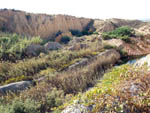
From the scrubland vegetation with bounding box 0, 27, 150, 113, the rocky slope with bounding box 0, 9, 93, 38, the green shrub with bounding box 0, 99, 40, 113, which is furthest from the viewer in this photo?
the rocky slope with bounding box 0, 9, 93, 38

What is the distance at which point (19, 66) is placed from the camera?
5.72 m

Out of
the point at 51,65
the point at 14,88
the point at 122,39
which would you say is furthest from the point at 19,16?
the point at 14,88

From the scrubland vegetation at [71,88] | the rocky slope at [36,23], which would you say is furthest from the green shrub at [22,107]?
the rocky slope at [36,23]

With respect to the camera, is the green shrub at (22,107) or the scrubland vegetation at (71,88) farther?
the green shrub at (22,107)

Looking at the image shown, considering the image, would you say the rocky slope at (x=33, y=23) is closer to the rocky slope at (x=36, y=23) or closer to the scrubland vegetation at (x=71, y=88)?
the rocky slope at (x=36, y=23)

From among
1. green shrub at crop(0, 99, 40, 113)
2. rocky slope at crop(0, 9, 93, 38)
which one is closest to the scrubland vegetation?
green shrub at crop(0, 99, 40, 113)

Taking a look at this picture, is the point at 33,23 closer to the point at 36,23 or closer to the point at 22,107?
the point at 36,23

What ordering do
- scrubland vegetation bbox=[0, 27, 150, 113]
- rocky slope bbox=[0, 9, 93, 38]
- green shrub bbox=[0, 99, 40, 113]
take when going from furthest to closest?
1. rocky slope bbox=[0, 9, 93, 38]
2. green shrub bbox=[0, 99, 40, 113]
3. scrubland vegetation bbox=[0, 27, 150, 113]

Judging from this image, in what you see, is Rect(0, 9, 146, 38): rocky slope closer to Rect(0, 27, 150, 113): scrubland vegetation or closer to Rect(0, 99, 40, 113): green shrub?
Rect(0, 27, 150, 113): scrubland vegetation

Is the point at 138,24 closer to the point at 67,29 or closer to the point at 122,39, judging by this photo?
the point at 67,29

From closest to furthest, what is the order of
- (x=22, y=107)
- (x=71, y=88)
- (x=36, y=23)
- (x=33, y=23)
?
1. (x=22, y=107)
2. (x=71, y=88)
3. (x=33, y=23)
4. (x=36, y=23)

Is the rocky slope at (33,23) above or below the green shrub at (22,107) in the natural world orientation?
above

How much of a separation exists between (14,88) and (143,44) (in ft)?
44.2

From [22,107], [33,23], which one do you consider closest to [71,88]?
[22,107]
